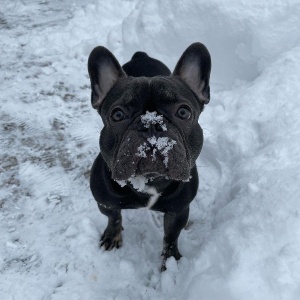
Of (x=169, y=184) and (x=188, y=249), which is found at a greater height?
(x=169, y=184)

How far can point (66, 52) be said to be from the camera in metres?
5.41

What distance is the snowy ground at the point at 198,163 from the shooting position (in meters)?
2.62

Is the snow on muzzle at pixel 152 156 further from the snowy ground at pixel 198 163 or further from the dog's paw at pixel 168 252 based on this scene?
the dog's paw at pixel 168 252

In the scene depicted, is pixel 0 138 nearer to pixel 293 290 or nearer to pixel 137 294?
pixel 137 294

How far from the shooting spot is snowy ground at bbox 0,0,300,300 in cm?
262

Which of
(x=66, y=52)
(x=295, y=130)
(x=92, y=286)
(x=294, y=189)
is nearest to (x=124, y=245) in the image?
(x=92, y=286)

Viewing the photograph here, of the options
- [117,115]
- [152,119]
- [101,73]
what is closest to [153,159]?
[152,119]

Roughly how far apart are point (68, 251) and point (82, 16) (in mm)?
3949

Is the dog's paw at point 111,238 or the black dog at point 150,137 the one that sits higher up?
the black dog at point 150,137

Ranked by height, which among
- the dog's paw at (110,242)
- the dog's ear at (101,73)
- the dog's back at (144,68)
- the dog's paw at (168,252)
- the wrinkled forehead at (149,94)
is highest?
the wrinkled forehead at (149,94)

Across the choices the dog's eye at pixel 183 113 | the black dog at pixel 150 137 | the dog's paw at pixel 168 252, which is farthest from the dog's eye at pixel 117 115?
the dog's paw at pixel 168 252

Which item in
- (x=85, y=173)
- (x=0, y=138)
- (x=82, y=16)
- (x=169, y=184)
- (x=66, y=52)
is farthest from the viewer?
(x=82, y=16)

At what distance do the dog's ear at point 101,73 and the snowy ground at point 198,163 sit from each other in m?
1.17

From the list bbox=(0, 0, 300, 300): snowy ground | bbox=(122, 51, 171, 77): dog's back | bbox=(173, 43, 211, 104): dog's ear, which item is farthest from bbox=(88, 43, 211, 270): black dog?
bbox=(122, 51, 171, 77): dog's back
